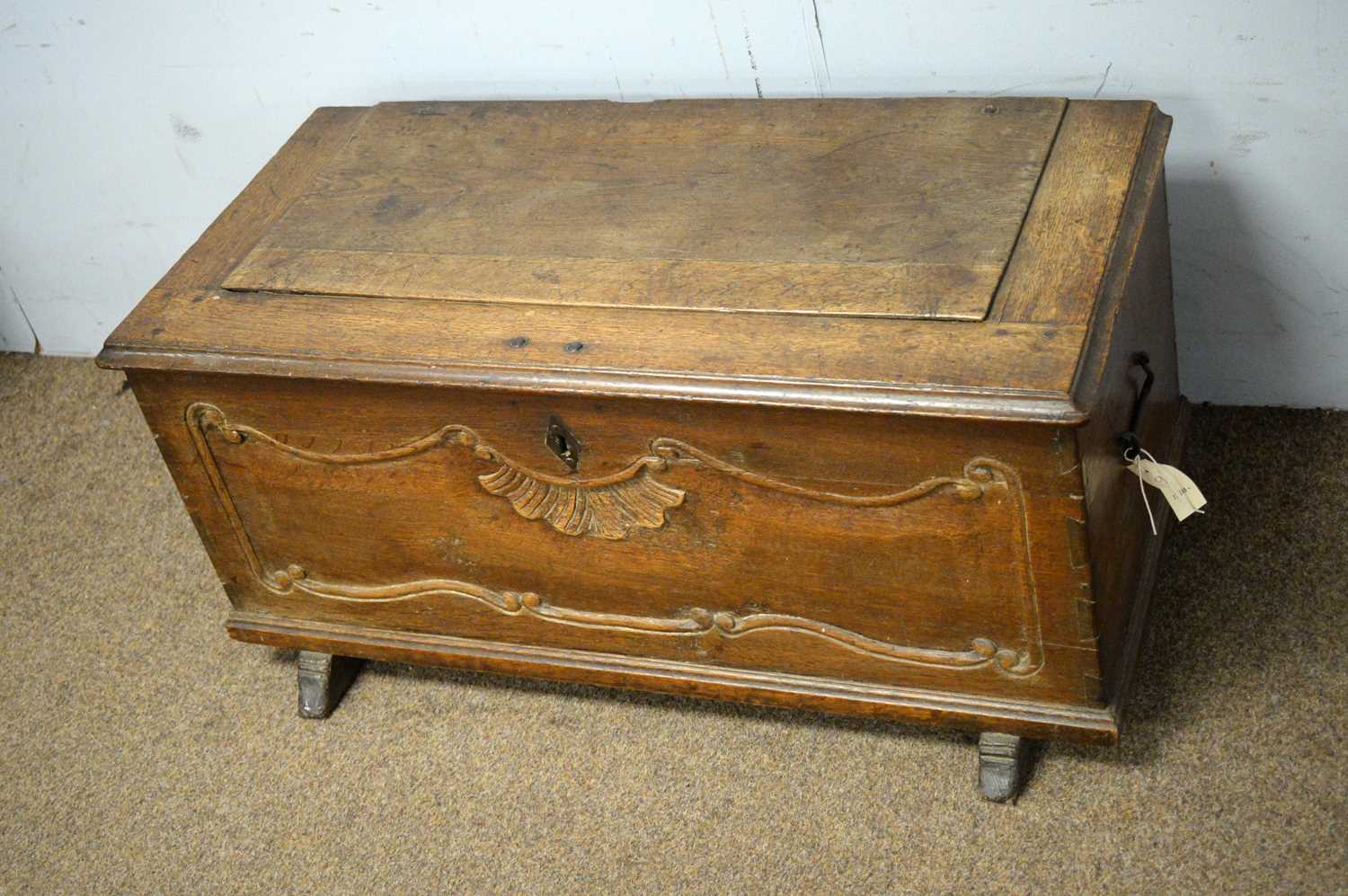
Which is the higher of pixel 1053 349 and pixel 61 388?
pixel 1053 349

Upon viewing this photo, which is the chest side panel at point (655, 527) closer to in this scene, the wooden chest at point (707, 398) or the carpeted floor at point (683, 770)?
the wooden chest at point (707, 398)

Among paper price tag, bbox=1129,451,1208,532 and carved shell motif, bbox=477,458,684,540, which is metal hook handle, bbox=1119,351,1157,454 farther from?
carved shell motif, bbox=477,458,684,540

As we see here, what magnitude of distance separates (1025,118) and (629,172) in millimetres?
461

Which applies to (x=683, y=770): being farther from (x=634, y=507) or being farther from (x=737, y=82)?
(x=737, y=82)

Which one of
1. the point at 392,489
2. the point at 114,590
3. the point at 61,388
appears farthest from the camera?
the point at 61,388

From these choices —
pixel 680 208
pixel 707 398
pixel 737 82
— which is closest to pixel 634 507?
pixel 707 398

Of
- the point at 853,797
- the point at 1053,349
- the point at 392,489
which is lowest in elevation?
the point at 853,797

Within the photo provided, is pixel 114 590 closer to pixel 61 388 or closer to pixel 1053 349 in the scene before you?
pixel 61 388

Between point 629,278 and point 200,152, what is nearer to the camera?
point 629,278

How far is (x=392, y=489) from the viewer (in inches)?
71.2

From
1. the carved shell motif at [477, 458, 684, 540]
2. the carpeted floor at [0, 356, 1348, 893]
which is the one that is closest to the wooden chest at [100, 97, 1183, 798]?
the carved shell motif at [477, 458, 684, 540]

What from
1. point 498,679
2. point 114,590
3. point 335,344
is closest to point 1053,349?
point 335,344

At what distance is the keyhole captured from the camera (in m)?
1.66

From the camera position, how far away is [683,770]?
6.30ft
